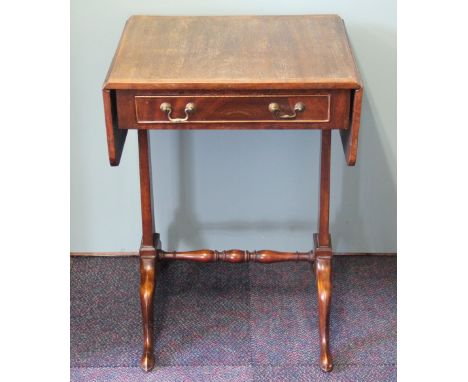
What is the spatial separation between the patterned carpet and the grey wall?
4.4 inches

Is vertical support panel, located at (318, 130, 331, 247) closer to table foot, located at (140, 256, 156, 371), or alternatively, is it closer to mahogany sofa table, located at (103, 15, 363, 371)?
mahogany sofa table, located at (103, 15, 363, 371)

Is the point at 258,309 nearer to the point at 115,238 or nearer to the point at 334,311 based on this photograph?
the point at 334,311

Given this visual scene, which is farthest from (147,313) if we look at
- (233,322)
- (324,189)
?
(324,189)

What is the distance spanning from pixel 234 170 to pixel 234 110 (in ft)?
2.55

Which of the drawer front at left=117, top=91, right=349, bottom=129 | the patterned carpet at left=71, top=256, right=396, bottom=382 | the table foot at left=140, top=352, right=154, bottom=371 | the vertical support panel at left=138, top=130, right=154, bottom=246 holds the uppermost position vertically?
the drawer front at left=117, top=91, right=349, bottom=129

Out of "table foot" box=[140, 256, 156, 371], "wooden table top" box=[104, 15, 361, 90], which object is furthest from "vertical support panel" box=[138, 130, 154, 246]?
"wooden table top" box=[104, 15, 361, 90]

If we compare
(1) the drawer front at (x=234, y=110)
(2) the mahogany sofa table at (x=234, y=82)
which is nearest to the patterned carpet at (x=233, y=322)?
(2) the mahogany sofa table at (x=234, y=82)

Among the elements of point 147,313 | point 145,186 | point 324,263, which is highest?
point 145,186

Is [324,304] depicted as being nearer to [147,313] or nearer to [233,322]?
[233,322]

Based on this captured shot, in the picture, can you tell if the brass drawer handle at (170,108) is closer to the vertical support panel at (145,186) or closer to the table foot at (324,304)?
the vertical support panel at (145,186)

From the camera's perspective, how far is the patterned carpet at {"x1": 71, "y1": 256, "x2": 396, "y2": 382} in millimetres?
2359

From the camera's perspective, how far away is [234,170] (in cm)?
276

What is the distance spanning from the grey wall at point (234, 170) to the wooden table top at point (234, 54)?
184mm
